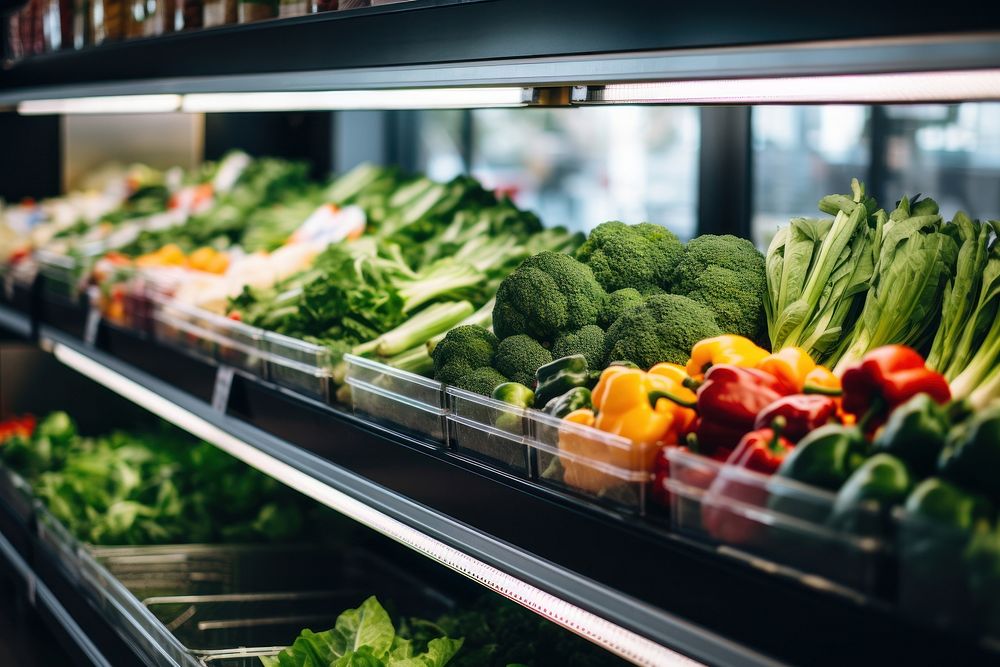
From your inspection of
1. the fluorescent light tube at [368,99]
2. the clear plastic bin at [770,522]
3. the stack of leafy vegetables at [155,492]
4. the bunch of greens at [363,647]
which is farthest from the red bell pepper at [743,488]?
the stack of leafy vegetables at [155,492]

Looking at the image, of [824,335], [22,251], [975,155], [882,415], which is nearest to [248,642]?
[824,335]

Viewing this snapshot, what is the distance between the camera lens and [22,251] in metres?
4.55

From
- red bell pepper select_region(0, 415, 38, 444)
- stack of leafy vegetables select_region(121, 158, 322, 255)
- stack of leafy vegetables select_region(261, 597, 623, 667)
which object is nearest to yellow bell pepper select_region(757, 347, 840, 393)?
stack of leafy vegetables select_region(261, 597, 623, 667)

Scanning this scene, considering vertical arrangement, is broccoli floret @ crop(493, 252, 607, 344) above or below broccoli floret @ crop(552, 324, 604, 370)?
above

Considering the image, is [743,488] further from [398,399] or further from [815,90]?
[398,399]

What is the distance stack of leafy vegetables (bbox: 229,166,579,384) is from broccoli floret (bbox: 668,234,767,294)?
544 mm

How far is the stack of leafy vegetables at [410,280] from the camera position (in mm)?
2410

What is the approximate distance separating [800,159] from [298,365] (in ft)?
24.6

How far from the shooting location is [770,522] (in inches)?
44.1

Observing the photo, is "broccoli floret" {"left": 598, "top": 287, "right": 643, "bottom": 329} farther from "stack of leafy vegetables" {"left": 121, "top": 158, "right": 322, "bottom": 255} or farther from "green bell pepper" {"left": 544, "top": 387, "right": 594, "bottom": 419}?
"stack of leafy vegetables" {"left": 121, "top": 158, "right": 322, "bottom": 255}

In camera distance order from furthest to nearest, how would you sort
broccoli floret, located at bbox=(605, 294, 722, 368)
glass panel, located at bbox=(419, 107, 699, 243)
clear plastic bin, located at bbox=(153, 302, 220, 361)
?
glass panel, located at bbox=(419, 107, 699, 243), clear plastic bin, located at bbox=(153, 302, 220, 361), broccoli floret, located at bbox=(605, 294, 722, 368)

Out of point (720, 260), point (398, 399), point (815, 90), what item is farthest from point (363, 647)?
point (815, 90)

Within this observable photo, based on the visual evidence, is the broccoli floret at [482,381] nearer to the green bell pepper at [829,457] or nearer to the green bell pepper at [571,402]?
the green bell pepper at [571,402]

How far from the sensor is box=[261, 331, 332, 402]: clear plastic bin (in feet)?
6.94
